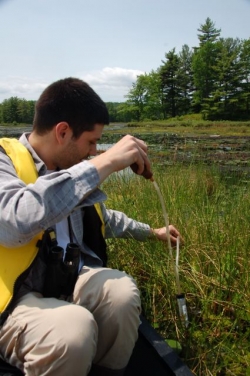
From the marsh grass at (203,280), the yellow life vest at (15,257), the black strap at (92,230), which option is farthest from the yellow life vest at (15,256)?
the marsh grass at (203,280)

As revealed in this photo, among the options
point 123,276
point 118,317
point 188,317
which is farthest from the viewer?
point 188,317

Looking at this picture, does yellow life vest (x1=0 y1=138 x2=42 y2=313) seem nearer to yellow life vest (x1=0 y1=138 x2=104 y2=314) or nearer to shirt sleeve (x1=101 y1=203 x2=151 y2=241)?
yellow life vest (x1=0 y1=138 x2=104 y2=314)

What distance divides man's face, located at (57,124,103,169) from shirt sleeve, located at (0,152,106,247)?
197 millimetres

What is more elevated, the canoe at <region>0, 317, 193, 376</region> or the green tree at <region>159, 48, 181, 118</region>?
the green tree at <region>159, 48, 181, 118</region>

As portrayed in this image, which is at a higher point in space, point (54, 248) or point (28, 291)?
point (54, 248)

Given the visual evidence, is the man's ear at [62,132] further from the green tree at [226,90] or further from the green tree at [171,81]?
the green tree at [171,81]

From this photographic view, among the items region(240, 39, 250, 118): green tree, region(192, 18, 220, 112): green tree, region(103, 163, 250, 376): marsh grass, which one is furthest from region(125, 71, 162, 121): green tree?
region(103, 163, 250, 376): marsh grass

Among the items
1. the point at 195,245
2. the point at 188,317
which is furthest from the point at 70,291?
the point at 195,245

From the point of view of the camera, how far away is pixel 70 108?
4.52 feet

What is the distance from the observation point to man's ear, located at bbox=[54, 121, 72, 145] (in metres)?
1.35

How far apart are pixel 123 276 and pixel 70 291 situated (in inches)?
8.2

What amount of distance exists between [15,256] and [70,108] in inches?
22.7

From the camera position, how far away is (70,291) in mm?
1357

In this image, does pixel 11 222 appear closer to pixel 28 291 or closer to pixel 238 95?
pixel 28 291
